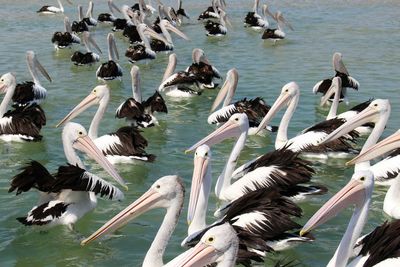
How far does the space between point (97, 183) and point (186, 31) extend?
13.9 m

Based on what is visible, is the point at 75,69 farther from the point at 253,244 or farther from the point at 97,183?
the point at 253,244

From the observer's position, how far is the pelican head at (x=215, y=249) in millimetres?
3671

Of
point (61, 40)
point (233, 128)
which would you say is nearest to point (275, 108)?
point (233, 128)

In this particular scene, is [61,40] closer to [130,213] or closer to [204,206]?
[204,206]

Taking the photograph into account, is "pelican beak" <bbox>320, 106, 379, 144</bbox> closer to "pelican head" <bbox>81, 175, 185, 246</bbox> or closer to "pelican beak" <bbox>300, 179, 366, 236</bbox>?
"pelican beak" <bbox>300, 179, 366, 236</bbox>

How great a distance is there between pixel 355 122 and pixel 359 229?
232 centimetres

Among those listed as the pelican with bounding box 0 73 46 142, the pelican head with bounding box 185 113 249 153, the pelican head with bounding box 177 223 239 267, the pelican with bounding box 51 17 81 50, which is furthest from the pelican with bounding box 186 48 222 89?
the pelican head with bounding box 177 223 239 267

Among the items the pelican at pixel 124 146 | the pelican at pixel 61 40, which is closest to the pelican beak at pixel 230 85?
the pelican at pixel 124 146

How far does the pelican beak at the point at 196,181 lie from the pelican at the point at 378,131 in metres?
1.98

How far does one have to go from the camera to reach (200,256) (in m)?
3.68

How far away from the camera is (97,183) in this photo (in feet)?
18.5

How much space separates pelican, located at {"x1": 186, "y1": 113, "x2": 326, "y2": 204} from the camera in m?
6.06

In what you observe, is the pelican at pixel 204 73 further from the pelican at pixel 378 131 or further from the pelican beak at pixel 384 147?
the pelican beak at pixel 384 147

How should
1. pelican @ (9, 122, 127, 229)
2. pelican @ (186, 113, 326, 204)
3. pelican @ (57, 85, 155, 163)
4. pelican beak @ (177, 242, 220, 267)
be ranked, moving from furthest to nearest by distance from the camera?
pelican @ (57, 85, 155, 163), pelican @ (186, 113, 326, 204), pelican @ (9, 122, 127, 229), pelican beak @ (177, 242, 220, 267)
